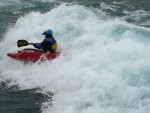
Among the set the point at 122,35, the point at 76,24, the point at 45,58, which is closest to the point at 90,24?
the point at 76,24

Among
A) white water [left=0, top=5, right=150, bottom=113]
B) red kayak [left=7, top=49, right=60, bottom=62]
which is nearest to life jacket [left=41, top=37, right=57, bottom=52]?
red kayak [left=7, top=49, right=60, bottom=62]

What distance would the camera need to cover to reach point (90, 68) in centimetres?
1161

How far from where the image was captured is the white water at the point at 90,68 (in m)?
9.90

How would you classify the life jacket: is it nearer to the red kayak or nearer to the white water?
the red kayak

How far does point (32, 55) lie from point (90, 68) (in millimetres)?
2363

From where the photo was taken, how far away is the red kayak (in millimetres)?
12584

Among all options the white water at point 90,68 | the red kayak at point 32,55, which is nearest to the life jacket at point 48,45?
the red kayak at point 32,55

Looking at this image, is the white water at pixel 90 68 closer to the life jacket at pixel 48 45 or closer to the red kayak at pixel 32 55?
the red kayak at pixel 32 55

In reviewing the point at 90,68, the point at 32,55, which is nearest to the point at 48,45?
the point at 32,55

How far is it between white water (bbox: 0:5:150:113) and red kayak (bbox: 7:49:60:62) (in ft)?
0.66

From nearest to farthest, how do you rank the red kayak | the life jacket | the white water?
the white water, the red kayak, the life jacket

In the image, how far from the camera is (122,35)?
46.4 feet

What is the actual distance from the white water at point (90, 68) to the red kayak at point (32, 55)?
200 millimetres

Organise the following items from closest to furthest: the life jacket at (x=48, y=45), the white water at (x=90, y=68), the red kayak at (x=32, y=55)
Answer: the white water at (x=90, y=68) < the red kayak at (x=32, y=55) < the life jacket at (x=48, y=45)
